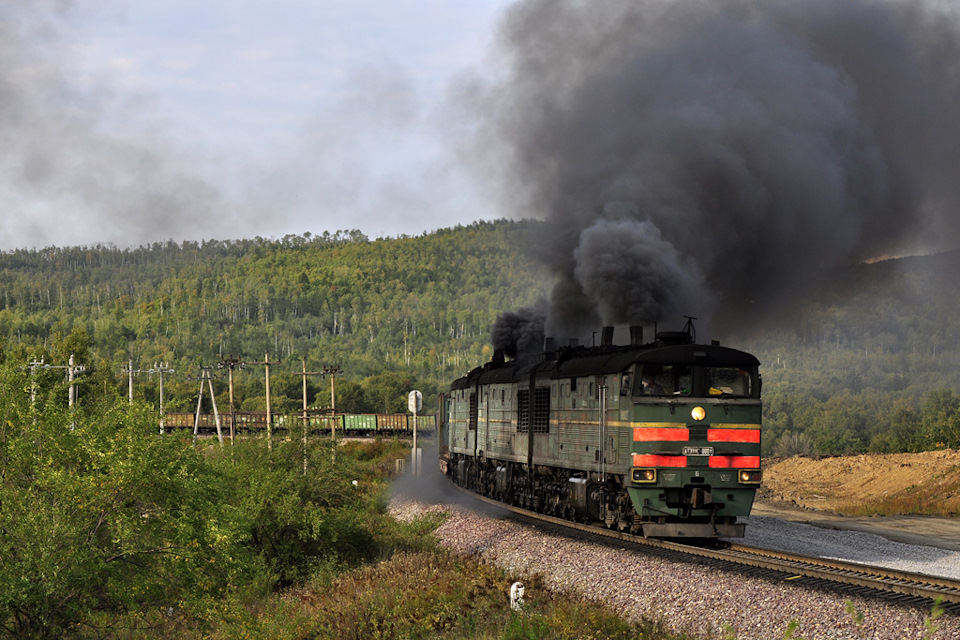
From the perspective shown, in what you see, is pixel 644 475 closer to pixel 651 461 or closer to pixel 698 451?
pixel 651 461

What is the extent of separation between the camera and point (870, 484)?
48312 mm

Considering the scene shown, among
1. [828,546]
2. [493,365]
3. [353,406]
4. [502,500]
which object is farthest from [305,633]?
[353,406]

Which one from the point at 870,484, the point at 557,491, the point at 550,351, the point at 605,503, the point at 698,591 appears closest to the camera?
the point at 698,591

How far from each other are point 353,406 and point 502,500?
4945 inches

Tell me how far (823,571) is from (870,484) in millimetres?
35311

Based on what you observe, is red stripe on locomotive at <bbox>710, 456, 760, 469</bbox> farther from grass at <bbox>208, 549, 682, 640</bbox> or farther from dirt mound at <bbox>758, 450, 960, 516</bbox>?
dirt mound at <bbox>758, 450, 960, 516</bbox>

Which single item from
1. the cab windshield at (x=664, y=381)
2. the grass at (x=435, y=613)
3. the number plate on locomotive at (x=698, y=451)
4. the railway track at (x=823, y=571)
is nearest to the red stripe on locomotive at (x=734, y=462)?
the number plate on locomotive at (x=698, y=451)

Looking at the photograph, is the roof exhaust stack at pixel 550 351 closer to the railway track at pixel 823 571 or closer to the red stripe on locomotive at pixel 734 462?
the railway track at pixel 823 571

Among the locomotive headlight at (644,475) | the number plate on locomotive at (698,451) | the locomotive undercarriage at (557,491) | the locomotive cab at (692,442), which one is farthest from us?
the locomotive undercarriage at (557,491)

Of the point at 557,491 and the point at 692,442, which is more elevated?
the point at 692,442

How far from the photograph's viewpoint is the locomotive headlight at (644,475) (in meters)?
19.6

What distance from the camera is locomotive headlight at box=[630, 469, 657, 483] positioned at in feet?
64.3

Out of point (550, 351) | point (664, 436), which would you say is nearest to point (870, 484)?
point (550, 351)

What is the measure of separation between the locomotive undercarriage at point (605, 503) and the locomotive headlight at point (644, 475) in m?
0.62
